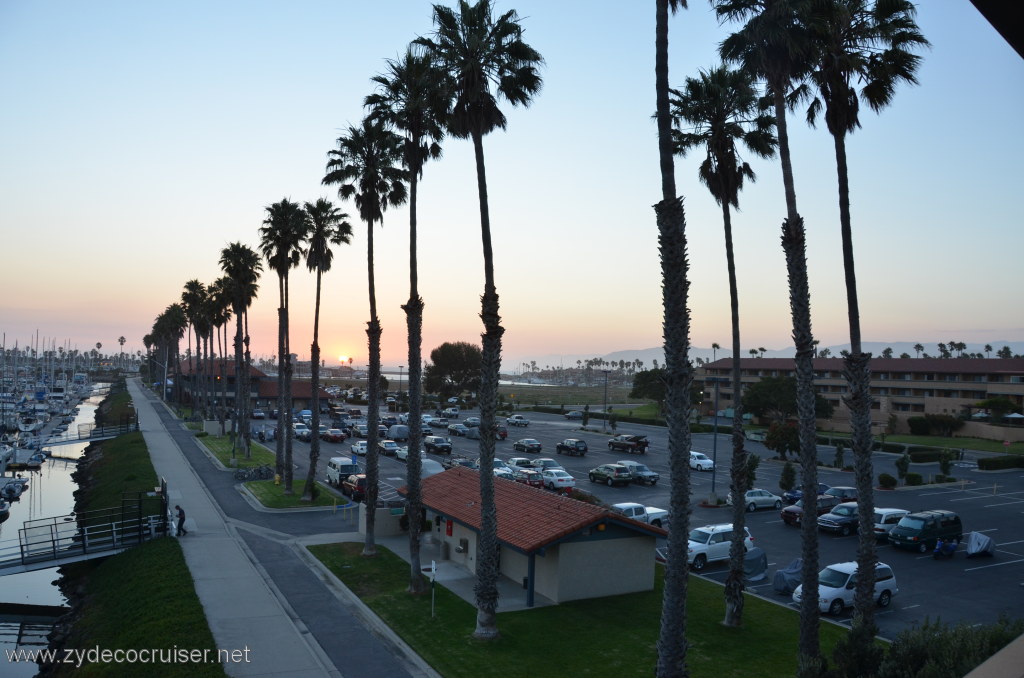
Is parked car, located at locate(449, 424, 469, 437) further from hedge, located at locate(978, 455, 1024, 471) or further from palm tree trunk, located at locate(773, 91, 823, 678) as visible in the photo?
palm tree trunk, located at locate(773, 91, 823, 678)

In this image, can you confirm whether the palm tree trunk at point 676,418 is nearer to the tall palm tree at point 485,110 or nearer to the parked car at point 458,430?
the tall palm tree at point 485,110

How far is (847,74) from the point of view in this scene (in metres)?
17.2

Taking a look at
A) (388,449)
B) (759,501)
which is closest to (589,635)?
(759,501)

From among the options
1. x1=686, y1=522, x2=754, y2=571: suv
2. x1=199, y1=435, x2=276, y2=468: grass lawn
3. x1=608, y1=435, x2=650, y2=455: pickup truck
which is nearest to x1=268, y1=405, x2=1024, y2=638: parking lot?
x1=686, y1=522, x2=754, y2=571: suv

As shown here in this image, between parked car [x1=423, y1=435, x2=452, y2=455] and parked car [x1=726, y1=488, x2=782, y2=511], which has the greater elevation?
parked car [x1=423, y1=435, x2=452, y2=455]

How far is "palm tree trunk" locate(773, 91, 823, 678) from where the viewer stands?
1662 cm

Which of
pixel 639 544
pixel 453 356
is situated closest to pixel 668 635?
pixel 639 544

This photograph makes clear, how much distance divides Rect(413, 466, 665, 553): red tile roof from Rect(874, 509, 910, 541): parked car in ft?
55.4

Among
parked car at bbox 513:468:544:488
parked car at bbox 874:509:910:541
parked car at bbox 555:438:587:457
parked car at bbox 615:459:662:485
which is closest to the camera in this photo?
parked car at bbox 874:509:910:541

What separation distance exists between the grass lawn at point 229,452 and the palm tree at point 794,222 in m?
44.3

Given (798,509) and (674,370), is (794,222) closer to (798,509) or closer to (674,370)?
(674,370)

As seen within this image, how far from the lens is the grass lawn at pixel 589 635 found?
1797cm

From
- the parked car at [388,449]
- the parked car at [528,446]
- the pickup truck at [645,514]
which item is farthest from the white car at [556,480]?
the parked car at [528,446]

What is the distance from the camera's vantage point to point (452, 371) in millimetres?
130375
